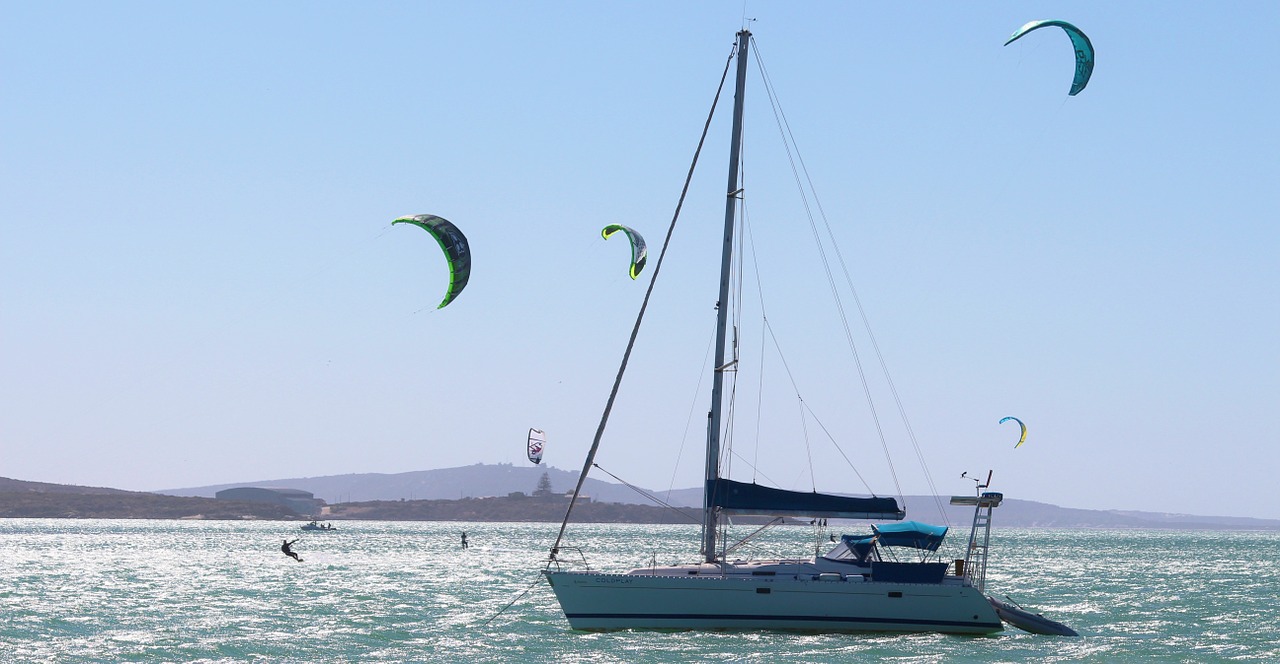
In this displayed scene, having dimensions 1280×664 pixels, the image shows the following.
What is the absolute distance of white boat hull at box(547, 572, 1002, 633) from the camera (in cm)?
3275

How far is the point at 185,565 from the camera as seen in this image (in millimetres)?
79750

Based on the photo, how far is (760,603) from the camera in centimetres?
3303

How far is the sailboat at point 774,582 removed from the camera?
108ft

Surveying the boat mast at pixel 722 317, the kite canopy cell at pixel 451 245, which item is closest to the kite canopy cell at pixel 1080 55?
the boat mast at pixel 722 317

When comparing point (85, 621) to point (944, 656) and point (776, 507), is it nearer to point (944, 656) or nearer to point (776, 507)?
point (776, 507)

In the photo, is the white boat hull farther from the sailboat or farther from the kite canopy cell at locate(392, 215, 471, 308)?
the kite canopy cell at locate(392, 215, 471, 308)

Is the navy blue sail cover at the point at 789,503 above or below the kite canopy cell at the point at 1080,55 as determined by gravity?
below

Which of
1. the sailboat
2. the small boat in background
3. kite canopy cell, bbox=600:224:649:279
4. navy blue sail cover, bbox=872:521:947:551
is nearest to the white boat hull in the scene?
the sailboat

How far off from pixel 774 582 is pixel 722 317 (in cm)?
632

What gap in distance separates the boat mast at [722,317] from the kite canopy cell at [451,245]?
24.5 ft

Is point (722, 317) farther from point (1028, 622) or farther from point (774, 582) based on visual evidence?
point (1028, 622)

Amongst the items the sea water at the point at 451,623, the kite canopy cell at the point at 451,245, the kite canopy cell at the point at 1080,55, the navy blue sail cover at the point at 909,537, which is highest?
the kite canopy cell at the point at 1080,55

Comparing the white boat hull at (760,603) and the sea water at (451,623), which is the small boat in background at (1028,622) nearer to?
the sea water at (451,623)

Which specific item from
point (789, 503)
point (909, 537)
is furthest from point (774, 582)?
point (909, 537)
